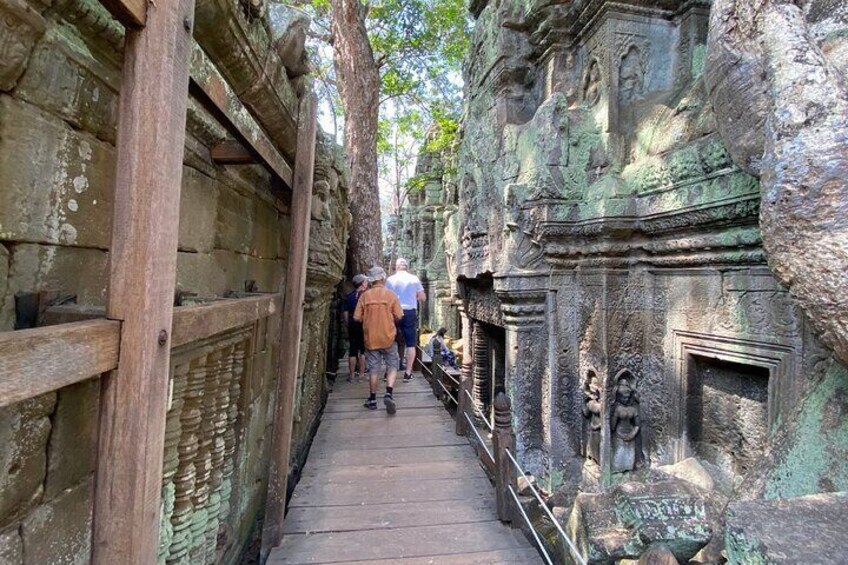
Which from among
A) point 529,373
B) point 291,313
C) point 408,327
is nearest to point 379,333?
point 408,327

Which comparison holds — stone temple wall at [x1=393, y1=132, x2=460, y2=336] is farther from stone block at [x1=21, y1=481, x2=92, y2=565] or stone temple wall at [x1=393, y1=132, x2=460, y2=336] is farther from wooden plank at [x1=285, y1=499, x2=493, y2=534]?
stone block at [x1=21, y1=481, x2=92, y2=565]

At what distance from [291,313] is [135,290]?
1.60m

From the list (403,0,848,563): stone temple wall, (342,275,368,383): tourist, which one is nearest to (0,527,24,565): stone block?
(403,0,848,563): stone temple wall

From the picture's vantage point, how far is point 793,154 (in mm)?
1976

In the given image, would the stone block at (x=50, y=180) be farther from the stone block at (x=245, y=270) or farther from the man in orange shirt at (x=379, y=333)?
the man in orange shirt at (x=379, y=333)

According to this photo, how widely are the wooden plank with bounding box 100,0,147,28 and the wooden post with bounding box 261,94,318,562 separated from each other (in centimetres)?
158

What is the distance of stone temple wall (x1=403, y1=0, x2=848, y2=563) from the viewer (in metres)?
3.05

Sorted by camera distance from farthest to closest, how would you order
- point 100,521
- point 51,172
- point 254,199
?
point 254,199, point 51,172, point 100,521

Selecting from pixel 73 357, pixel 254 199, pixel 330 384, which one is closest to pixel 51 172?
pixel 73 357

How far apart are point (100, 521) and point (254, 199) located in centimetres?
209

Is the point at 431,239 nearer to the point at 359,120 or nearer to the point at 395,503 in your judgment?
the point at 359,120

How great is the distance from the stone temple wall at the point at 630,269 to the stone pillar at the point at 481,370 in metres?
0.88

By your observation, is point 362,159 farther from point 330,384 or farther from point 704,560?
point 704,560

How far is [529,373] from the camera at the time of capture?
509cm
